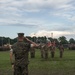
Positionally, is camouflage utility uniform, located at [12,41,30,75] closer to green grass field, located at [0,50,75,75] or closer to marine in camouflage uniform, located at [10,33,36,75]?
marine in camouflage uniform, located at [10,33,36,75]

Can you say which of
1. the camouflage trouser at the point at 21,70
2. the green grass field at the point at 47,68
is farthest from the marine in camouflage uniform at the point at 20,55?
the green grass field at the point at 47,68

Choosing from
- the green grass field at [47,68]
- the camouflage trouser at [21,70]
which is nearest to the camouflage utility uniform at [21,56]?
the camouflage trouser at [21,70]

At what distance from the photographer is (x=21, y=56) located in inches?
489

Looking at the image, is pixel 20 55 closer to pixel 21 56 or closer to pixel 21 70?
pixel 21 56

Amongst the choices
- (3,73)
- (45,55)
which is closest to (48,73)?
(3,73)

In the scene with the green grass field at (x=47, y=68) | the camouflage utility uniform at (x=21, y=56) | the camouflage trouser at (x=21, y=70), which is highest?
the camouflage utility uniform at (x=21, y=56)

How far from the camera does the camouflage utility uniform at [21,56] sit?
12.4 m

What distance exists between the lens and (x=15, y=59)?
12508 mm

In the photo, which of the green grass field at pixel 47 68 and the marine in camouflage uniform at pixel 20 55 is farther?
the green grass field at pixel 47 68

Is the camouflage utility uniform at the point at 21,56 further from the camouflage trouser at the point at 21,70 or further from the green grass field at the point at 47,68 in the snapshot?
the green grass field at the point at 47,68

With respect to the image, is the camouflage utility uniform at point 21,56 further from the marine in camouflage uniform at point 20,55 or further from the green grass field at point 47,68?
the green grass field at point 47,68

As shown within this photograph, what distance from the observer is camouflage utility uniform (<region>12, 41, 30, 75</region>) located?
1241cm

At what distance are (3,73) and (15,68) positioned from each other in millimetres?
8627

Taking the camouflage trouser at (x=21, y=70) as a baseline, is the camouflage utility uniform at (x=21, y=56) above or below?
above
